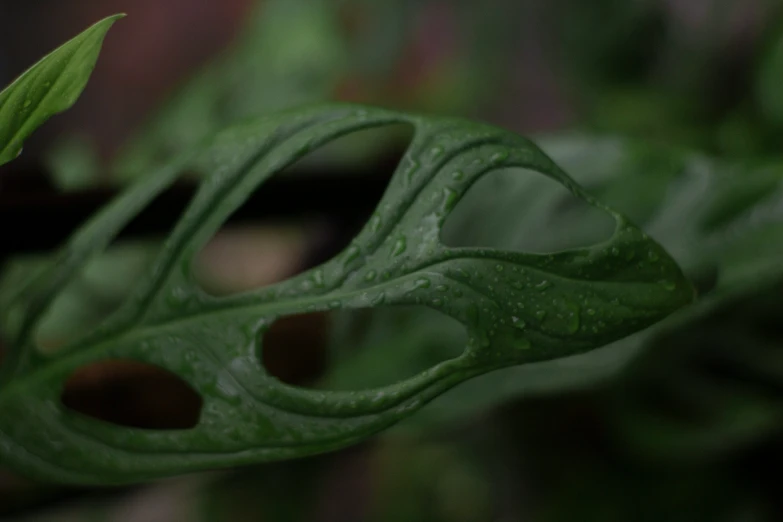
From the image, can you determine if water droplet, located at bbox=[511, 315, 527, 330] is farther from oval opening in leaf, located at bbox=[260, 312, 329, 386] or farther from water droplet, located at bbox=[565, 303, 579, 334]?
oval opening in leaf, located at bbox=[260, 312, 329, 386]

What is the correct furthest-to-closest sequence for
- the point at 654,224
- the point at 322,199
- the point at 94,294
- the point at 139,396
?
the point at 94,294, the point at 322,199, the point at 139,396, the point at 654,224

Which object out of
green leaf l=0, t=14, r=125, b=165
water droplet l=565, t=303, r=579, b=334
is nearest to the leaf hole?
green leaf l=0, t=14, r=125, b=165

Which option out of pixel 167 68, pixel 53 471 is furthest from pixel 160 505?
pixel 167 68

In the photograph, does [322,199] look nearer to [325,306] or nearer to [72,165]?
[72,165]

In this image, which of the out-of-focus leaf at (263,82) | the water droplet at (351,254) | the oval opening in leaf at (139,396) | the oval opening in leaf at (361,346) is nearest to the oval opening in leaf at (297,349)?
the oval opening in leaf at (361,346)

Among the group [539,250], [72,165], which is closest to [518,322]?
[539,250]

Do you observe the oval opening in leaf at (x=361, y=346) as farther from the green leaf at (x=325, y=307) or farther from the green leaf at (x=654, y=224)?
the green leaf at (x=325, y=307)
